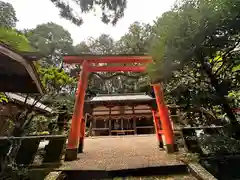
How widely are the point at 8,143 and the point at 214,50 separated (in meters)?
5.80

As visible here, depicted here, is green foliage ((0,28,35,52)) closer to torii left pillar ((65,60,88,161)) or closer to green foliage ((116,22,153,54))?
torii left pillar ((65,60,88,161))

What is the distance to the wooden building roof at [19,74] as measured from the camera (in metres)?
2.11

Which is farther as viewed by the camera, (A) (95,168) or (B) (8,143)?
(B) (8,143)

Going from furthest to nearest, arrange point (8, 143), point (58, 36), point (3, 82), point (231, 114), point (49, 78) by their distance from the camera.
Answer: point (58, 36) < point (49, 78) < point (8, 143) < point (231, 114) < point (3, 82)

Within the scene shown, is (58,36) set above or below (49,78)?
above

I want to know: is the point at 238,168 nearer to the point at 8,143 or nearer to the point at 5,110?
the point at 8,143

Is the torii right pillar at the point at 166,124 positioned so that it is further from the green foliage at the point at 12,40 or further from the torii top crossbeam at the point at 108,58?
the green foliage at the point at 12,40

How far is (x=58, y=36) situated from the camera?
3209cm

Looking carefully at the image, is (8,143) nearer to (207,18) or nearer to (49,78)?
(49,78)

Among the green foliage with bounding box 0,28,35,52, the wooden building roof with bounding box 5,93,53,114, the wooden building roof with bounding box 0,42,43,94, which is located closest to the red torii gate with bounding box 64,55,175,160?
the wooden building roof with bounding box 5,93,53,114

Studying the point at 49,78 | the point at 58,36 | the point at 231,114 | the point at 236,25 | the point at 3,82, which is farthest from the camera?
the point at 58,36

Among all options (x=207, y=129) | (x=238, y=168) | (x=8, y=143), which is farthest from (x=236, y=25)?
(x=8, y=143)

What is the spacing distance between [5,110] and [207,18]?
9.33 meters

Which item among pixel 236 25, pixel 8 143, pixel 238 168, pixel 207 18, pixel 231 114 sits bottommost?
pixel 238 168
